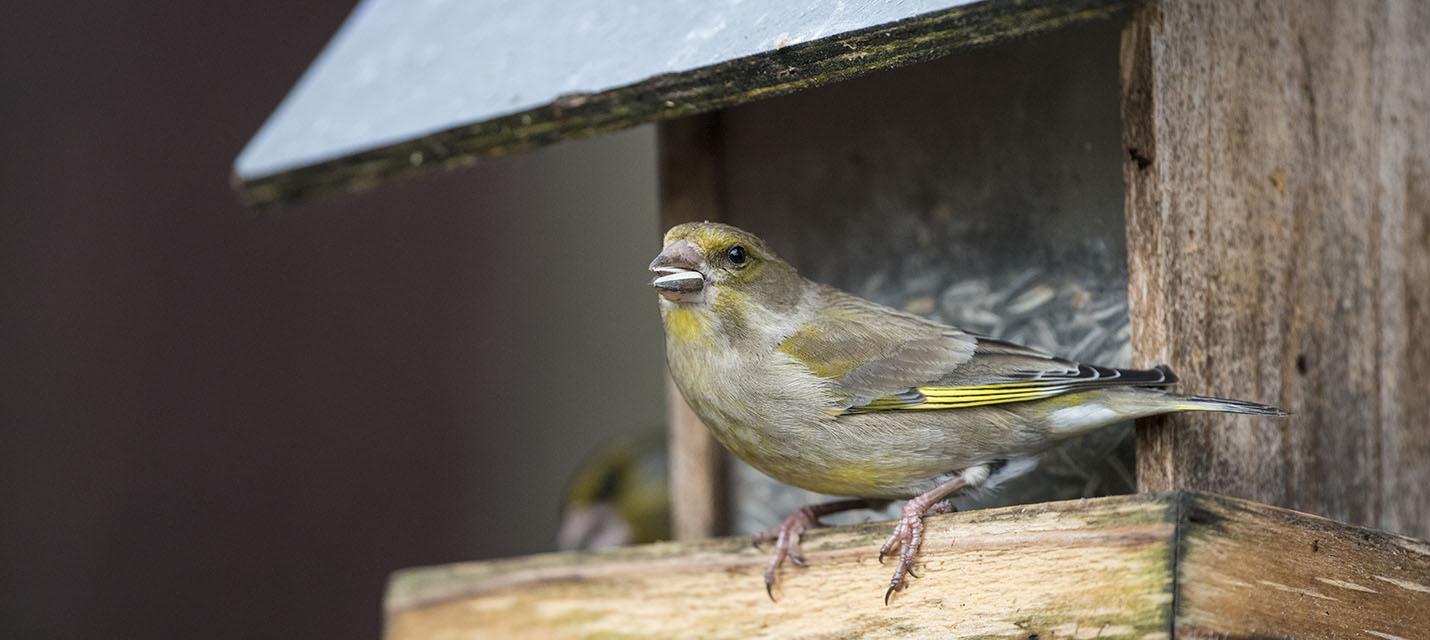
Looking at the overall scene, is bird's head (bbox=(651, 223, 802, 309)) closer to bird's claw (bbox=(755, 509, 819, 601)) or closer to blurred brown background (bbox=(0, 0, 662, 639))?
bird's claw (bbox=(755, 509, 819, 601))

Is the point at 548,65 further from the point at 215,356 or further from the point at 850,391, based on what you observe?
the point at 215,356

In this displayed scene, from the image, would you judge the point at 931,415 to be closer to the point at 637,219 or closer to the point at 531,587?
the point at 531,587

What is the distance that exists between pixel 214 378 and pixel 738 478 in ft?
9.41

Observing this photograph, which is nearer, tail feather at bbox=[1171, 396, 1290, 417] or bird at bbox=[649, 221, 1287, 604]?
tail feather at bbox=[1171, 396, 1290, 417]

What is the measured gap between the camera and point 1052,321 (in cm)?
337

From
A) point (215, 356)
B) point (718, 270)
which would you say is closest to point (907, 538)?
point (718, 270)

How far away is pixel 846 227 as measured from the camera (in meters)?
3.80

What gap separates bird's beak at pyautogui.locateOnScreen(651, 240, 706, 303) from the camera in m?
3.15

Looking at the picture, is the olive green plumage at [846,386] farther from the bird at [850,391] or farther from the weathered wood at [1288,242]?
the weathered wood at [1288,242]

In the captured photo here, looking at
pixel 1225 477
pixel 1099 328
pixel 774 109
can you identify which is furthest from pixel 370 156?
pixel 1225 477

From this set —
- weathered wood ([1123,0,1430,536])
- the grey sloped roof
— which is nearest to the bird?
Result: weathered wood ([1123,0,1430,536])

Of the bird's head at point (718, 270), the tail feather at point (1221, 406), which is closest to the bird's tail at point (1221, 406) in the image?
the tail feather at point (1221, 406)

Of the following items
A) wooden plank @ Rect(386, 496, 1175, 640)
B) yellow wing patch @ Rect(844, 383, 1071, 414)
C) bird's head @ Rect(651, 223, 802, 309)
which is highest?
bird's head @ Rect(651, 223, 802, 309)

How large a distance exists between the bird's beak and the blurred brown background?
3385mm
